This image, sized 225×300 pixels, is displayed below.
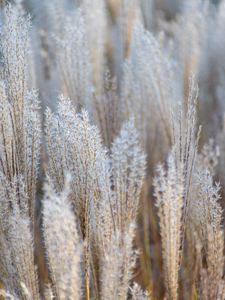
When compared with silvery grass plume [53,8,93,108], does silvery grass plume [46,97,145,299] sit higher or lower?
lower

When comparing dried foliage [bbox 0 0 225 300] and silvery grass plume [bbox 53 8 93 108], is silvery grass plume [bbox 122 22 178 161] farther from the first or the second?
silvery grass plume [bbox 53 8 93 108]

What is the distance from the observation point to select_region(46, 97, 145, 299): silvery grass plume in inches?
A: 56.9

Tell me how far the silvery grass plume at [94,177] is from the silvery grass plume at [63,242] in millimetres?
149

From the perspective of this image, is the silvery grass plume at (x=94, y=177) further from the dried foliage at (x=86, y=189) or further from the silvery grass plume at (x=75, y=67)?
the silvery grass plume at (x=75, y=67)

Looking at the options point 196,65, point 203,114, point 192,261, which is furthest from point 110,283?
point 203,114

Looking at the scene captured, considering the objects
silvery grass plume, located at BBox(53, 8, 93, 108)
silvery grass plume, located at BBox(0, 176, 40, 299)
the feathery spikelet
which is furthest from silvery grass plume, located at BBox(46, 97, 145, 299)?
silvery grass plume, located at BBox(53, 8, 93, 108)

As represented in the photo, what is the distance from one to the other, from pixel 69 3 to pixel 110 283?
9.28 ft

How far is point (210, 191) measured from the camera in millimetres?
1505

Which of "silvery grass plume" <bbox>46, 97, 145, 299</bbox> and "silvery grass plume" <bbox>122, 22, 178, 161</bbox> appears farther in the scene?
"silvery grass plume" <bbox>122, 22, 178, 161</bbox>

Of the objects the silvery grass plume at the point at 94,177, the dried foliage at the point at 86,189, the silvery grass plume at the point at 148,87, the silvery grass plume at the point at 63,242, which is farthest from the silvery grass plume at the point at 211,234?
the silvery grass plume at the point at 148,87

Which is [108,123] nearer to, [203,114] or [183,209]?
[183,209]

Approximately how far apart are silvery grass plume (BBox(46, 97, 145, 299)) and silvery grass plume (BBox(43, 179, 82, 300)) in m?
0.15

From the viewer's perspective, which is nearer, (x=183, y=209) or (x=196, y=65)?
(x=183, y=209)

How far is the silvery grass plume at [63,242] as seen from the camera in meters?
1.25
